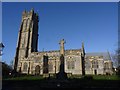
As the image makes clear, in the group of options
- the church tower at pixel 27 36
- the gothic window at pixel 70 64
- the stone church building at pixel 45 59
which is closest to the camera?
the gothic window at pixel 70 64

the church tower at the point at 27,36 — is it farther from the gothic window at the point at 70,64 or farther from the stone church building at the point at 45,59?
the gothic window at the point at 70,64

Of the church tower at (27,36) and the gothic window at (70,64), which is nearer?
the gothic window at (70,64)

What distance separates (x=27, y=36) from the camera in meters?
66.7

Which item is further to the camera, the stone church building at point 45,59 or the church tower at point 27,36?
the church tower at point 27,36

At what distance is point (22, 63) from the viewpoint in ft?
203

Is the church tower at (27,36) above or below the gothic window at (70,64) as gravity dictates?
above

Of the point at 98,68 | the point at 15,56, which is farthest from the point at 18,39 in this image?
the point at 98,68

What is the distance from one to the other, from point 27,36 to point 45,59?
12654 mm

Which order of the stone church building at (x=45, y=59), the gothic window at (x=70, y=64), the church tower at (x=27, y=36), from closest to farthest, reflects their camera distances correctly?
the gothic window at (x=70, y=64) < the stone church building at (x=45, y=59) < the church tower at (x=27, y=36)

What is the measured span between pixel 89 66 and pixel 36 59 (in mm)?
16309

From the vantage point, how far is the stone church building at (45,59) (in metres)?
56.1

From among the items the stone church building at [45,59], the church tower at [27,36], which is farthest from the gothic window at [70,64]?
the church tower at [27,36]

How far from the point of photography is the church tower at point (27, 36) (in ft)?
213

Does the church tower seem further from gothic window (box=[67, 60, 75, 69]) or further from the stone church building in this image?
gothic window (box=[67, 60, 75, 69])
